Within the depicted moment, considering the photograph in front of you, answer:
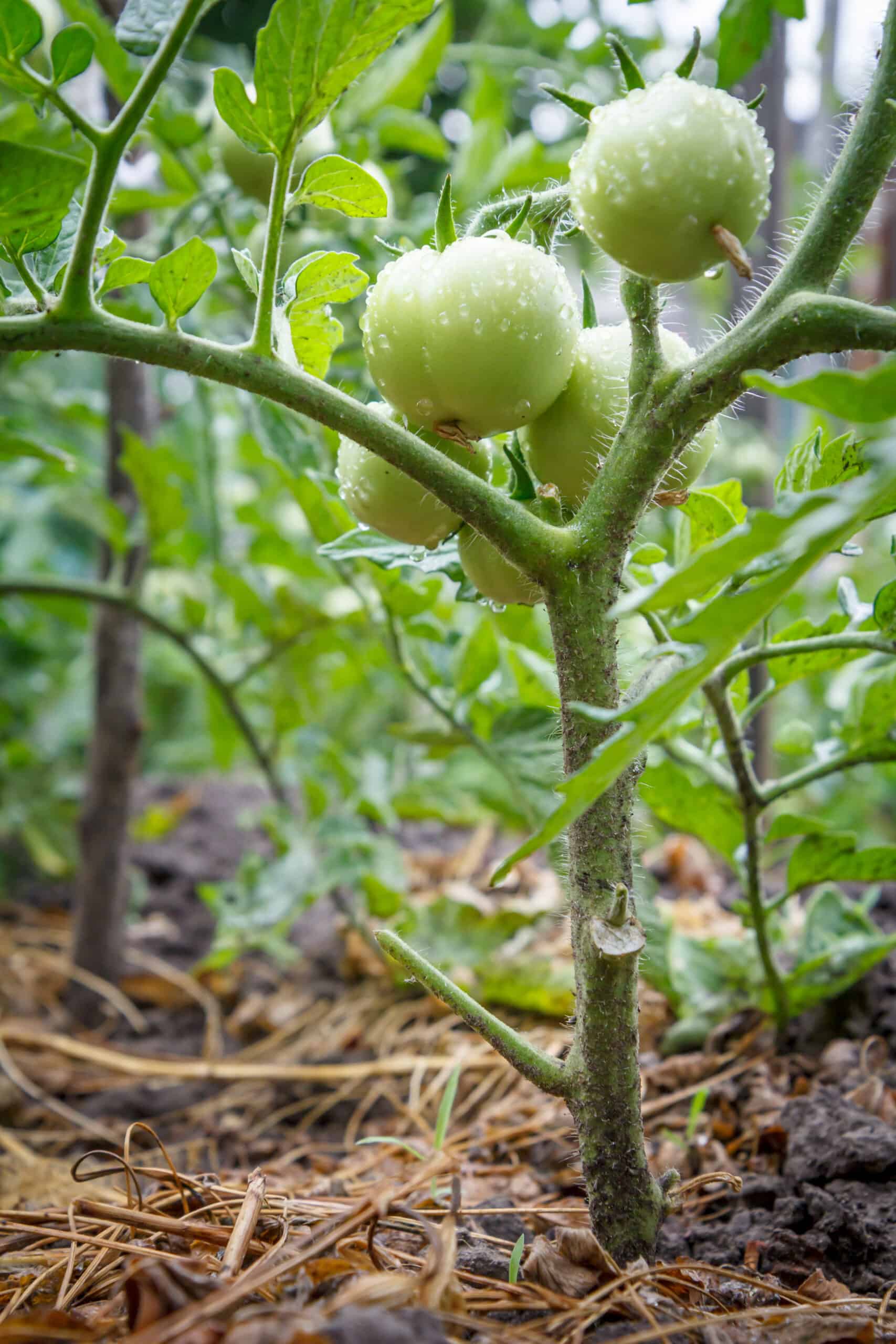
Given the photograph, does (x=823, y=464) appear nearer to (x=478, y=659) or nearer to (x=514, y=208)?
(x=514, y=208)

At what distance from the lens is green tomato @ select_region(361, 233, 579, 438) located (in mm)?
499

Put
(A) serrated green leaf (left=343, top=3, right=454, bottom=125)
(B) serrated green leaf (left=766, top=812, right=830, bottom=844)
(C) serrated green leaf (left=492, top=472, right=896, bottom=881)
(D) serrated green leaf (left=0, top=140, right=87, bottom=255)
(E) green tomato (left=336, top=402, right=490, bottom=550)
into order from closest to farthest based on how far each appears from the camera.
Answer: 1. (C) serrated green leaf (left=492, top=472, right=896, bottom=881)
2. (D) serrated green leaf (left=0, top=140, right=87, bottom=255)
3. (E) green tomato (left=336, top=402, right=490, bottom=550)
4. (B) serrated green leaf (left=766, top=812, right=830, bottom=844)
5. (A) serrated green leaf (left=343, top=3, right=454, bottom=125)

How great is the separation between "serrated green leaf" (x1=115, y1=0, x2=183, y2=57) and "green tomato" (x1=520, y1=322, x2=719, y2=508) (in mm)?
293

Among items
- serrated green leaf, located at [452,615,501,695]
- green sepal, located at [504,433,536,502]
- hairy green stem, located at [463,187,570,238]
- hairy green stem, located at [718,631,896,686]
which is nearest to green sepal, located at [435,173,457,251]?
hairy green stem, located at [463,187,570,238]

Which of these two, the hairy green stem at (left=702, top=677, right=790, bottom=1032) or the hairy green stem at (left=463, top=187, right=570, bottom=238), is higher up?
the hairy green stem at (left=463, top=187, right=570, bottom=238)

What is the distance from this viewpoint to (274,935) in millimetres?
1246

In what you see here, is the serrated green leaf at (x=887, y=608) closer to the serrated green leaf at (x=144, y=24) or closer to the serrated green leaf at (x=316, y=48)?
the serrated green leaf at (x=316, y=48)

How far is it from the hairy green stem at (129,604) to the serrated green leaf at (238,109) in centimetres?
75

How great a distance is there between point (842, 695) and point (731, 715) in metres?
0.50

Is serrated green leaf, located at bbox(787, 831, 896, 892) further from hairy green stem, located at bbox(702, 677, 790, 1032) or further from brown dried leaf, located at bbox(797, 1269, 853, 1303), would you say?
brown dried leaf, located at bbox(797, 1269, 853, 1303)

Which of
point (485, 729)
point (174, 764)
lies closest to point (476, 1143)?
point (485, 729)

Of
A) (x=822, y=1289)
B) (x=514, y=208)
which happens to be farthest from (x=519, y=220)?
(x=822, y=1289)

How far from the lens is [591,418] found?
57cm

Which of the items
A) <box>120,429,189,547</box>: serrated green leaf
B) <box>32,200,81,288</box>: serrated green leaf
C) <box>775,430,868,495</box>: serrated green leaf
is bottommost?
<box>775,430,868,495</box>: serrated green leaf
